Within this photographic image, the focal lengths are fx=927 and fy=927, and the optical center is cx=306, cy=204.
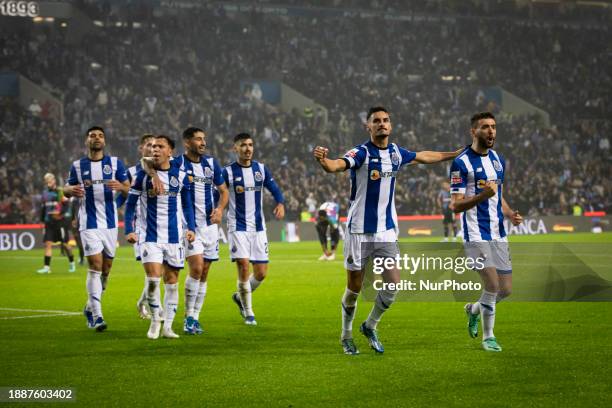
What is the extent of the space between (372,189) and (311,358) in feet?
6.39

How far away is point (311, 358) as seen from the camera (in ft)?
32.8

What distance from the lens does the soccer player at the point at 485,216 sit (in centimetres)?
Result: 1033

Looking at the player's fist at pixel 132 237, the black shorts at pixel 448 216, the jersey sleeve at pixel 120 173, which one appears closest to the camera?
the player's fist at pixel 132 237

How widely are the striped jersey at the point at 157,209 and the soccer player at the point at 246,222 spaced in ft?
5.16

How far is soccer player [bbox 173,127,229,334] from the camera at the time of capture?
12.4 meters

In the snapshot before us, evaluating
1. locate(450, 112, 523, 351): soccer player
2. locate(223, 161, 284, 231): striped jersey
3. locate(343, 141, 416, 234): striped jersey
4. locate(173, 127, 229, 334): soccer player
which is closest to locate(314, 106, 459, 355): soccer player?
locate(343, 141, 416, 234): striped jersey

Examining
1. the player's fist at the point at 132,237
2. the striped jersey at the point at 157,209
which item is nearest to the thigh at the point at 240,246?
the striped jersey at the point at 157,209

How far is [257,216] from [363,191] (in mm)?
3703

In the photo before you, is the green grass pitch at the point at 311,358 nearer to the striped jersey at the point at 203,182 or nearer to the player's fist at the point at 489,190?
the striped jersey at the point at 203,182

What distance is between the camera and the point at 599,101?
5269 centimetres

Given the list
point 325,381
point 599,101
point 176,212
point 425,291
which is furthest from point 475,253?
point 599,101

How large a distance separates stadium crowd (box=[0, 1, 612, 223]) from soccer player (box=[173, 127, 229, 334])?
23.9m

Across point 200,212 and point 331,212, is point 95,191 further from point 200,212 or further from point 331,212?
point 331,212

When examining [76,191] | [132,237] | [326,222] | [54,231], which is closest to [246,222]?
[132,237]
